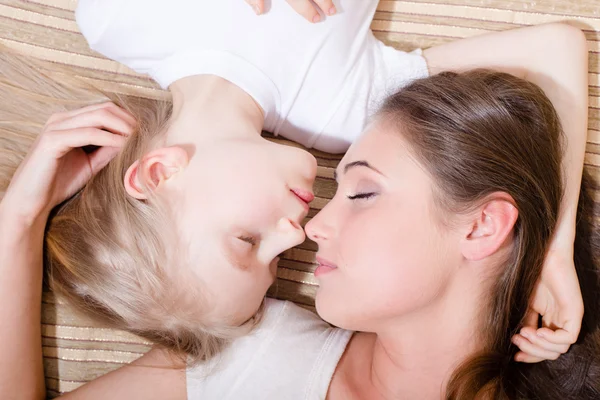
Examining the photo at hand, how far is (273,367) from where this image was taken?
1.29 meters

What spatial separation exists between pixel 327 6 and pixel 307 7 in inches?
1.9

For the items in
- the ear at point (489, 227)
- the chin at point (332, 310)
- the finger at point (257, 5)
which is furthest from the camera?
the finger at point (257, 5)

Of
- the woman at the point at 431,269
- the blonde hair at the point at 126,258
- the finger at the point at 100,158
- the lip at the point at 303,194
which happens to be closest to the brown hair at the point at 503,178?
the woman at the point at 431,269

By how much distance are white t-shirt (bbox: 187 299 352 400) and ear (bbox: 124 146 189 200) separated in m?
0.42

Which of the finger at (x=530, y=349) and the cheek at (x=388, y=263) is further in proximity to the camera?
the finger at (x=530, y=349)

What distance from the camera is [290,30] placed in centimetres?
131

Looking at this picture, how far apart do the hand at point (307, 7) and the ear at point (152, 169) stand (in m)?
0.37

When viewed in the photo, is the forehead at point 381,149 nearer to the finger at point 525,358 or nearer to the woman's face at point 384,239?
the woman's face at point 384,239

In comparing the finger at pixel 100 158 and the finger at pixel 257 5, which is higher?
the finger at pixel 257 5

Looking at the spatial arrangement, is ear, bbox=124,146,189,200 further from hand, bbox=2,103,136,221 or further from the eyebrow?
the eyebrow

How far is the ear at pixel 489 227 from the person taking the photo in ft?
3.49

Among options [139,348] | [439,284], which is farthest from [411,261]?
[139,348]

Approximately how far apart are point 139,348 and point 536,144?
41.7 inches

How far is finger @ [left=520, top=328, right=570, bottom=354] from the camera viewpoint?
→ 3.91ft
